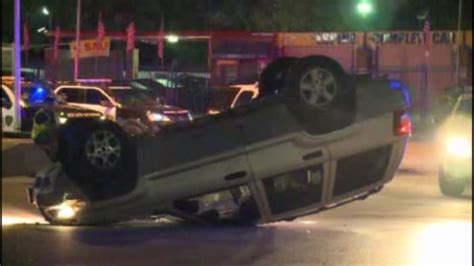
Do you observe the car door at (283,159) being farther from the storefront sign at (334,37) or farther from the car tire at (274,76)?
the storefront sign at (334,37)

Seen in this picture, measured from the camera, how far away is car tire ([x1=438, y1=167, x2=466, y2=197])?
49.2ft

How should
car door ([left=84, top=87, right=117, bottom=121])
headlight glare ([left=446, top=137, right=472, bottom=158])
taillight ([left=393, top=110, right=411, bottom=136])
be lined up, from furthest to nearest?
car door ([left=84, top=87, right=117, bottom=121])
headlight glare ([left=446, top=137, right=472, bottom=158])
taillight ([left=393, top=110, right=411, bottom=136])

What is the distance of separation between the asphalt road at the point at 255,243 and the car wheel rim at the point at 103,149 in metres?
0.68

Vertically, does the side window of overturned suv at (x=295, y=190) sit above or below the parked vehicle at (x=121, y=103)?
above

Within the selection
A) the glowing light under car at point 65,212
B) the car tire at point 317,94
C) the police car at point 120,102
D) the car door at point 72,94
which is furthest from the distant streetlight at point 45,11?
the car tire at point 317,94

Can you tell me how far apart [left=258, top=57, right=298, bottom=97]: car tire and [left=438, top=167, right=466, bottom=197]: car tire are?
242 inches

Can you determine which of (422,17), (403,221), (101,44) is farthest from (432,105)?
(403,221)

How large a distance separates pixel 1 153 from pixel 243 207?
11.0 metres

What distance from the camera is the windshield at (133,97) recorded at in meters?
27.1

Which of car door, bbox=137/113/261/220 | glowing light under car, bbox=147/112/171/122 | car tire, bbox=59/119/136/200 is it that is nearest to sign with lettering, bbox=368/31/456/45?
glowing light under car, bbox=147/112/171/122

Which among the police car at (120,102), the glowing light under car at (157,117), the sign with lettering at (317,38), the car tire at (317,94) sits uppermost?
the sign with lettering at (317,38)

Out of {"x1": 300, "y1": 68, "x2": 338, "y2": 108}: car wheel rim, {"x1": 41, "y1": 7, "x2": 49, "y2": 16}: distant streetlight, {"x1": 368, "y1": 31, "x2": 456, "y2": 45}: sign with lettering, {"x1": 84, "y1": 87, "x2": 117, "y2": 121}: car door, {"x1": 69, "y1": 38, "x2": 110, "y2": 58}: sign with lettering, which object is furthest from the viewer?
{"x1": 41, "y1": 7, "x2": 49, "y2": 16}: distant streetlight

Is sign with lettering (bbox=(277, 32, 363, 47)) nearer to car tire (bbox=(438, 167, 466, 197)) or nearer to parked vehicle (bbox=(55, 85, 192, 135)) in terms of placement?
parked vehicle (bbox=(55, 85, 192, 135))

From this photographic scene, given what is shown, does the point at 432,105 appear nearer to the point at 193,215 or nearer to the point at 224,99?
the point at 224,99
